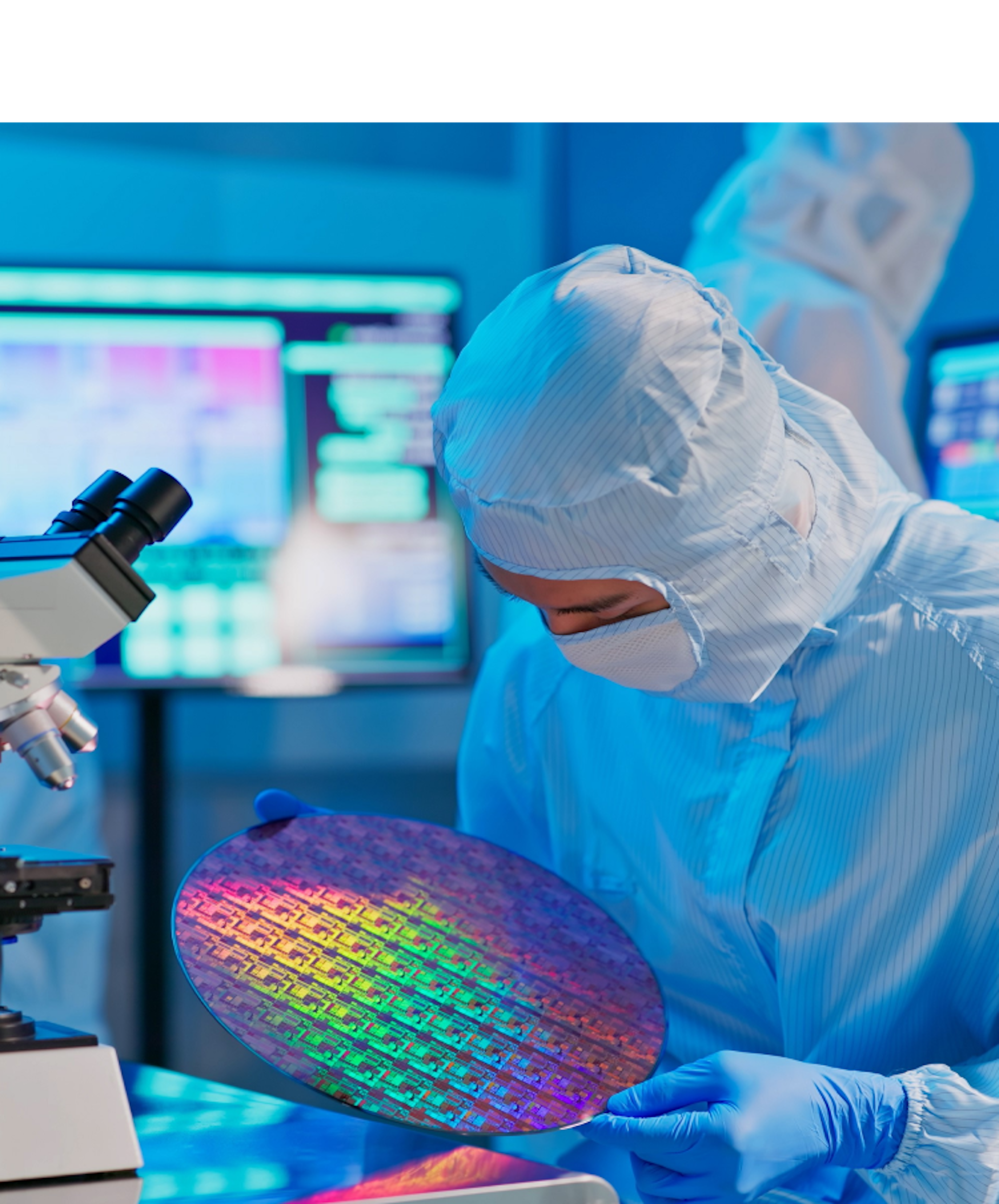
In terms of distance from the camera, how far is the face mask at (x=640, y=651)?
113cm

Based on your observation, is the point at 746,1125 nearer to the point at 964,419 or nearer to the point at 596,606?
the point at 596,606

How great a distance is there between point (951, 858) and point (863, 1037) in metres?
0.21

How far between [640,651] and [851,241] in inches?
70.4

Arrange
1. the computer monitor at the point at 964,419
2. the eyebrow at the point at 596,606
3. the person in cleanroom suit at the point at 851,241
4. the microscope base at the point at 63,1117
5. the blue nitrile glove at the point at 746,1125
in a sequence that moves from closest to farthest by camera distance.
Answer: the microscope base at the point at 63,1117
the blue nitrile glove at the point at 746,1125
the eyebrow at the point at 596,606
the person in cleanroom suit at the point at 851,241
the computer monitor at the point at 964,419

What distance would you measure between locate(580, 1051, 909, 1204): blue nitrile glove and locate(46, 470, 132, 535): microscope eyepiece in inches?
24.7

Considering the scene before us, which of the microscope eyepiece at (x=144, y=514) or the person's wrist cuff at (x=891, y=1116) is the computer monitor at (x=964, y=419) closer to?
the person's wrist cuff at (x=891, y=1116)

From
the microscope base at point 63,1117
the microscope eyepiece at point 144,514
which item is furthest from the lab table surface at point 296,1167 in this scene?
the microscope eyepiece at point 144,514

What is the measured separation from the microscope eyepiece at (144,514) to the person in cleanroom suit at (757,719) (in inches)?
11.8

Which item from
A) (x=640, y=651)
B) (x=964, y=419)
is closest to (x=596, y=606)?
(x=640, y=651)

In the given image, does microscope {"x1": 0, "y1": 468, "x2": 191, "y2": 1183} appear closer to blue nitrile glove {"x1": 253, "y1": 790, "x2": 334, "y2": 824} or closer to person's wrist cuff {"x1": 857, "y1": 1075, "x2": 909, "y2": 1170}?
blue nitrile glove {"x1": 253, "y1": 790, "x2": 334, "y2": 824}

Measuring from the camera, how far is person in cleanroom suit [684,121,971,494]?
8.01ft

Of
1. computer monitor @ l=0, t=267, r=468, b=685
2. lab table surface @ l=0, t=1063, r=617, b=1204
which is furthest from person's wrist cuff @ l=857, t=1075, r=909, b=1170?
computer monitor @ l=0, t=267, r=468, b=685

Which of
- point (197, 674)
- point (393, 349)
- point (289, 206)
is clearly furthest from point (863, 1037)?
point (289, 206)
